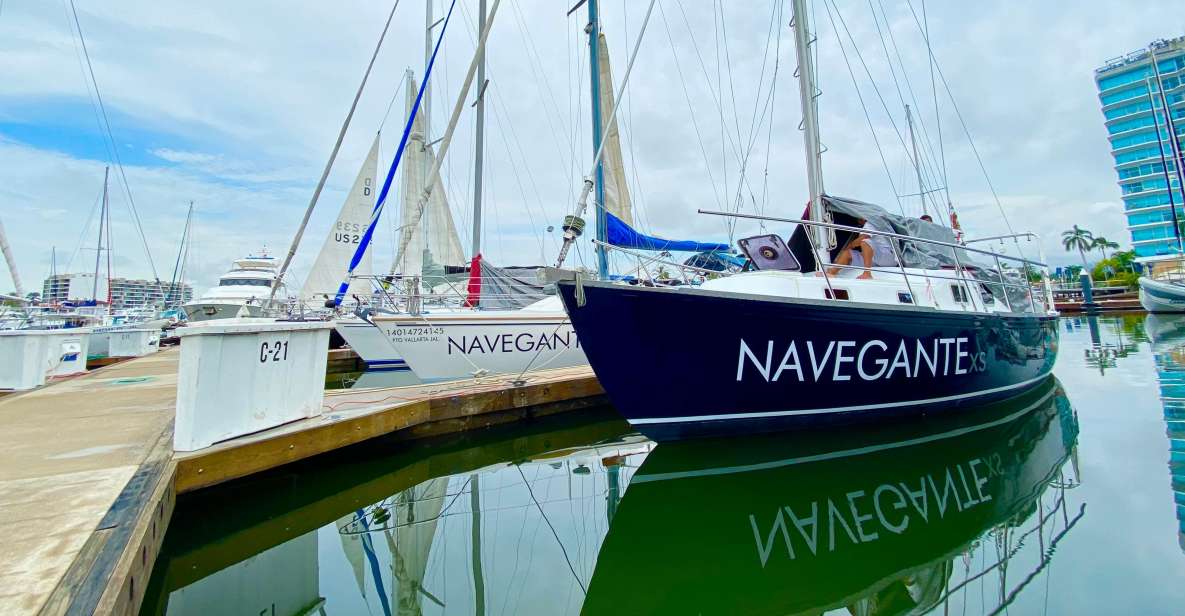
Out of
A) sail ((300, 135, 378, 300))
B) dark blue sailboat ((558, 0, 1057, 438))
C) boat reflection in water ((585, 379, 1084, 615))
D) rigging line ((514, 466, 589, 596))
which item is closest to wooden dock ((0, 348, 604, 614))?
rigging line ((514, 466, 589, 596))

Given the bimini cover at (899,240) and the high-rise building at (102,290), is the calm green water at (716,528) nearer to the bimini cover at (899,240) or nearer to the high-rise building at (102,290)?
the bimini cover at (899,240)

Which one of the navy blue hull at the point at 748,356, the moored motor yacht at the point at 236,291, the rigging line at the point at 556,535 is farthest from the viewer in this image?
the moored motor yacht at the point at 236,291

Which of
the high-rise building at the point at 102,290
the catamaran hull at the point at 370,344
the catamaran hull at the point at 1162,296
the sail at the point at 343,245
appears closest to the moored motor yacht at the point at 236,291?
the high-rise building at the point at 102,290

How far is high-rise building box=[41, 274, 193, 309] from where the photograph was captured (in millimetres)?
34312

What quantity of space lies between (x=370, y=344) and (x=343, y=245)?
11.0 ft

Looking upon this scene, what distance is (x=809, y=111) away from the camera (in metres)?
7.16

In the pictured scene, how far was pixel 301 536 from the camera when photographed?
421 cm

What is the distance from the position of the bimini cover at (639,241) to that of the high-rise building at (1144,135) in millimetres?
79014

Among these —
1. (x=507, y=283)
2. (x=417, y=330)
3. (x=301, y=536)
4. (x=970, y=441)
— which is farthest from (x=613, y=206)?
(x=301, y=536)

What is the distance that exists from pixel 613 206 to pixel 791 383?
6600 millimetres

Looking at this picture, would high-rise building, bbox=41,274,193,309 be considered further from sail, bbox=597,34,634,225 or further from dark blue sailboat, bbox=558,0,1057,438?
dark blue sailboat, bbox=558,0,1057,438

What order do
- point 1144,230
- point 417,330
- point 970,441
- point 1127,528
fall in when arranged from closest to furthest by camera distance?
1. point 1127,528
2. point 970,441
3. point 417,330
4. point 1144,230

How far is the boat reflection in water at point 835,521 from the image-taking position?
3.28 metres

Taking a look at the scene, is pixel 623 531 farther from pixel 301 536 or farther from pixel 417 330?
pixel 417 330
